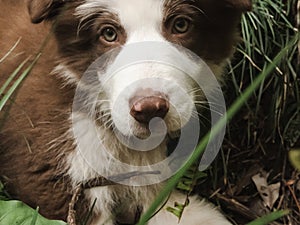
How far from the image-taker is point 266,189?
11.7ft

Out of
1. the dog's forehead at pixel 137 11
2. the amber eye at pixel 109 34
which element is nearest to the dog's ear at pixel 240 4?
the dog's forehead at pixel 137 11

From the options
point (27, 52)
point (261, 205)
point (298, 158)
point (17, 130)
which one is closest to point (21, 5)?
point (27, 52)

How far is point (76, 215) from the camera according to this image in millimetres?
2748

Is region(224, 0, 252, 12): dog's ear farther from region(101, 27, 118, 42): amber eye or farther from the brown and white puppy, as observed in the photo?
region(101, 27, 118, 42): amber eye

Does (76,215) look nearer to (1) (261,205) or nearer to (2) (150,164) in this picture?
(2) (150,164)

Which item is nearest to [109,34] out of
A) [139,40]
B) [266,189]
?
[139,40]

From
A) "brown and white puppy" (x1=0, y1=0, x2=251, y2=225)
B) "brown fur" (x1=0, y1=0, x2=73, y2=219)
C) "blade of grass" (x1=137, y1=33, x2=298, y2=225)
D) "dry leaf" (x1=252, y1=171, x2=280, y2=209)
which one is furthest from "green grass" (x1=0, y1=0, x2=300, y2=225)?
"blade of grass" (x1=137, y1=33, x2=298, y2=225)

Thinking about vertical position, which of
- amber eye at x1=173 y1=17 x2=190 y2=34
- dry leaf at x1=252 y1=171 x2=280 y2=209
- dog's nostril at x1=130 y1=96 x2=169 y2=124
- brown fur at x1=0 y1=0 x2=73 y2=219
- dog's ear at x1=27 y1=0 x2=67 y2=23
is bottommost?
dry leaf at x1=252 y1=171 x2=280 y2=209

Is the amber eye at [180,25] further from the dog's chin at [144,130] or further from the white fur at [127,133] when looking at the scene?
the dog's chin at [144,130]

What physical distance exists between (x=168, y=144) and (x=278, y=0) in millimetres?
924

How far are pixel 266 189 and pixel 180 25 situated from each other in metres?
1.27

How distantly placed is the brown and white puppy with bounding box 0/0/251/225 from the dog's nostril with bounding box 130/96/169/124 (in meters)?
0.05

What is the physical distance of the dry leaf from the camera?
3527 mm

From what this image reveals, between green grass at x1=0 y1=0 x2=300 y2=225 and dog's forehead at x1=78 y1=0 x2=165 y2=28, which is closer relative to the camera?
dog's forehead at x1=78 y1=0 x2=165 y2=28
